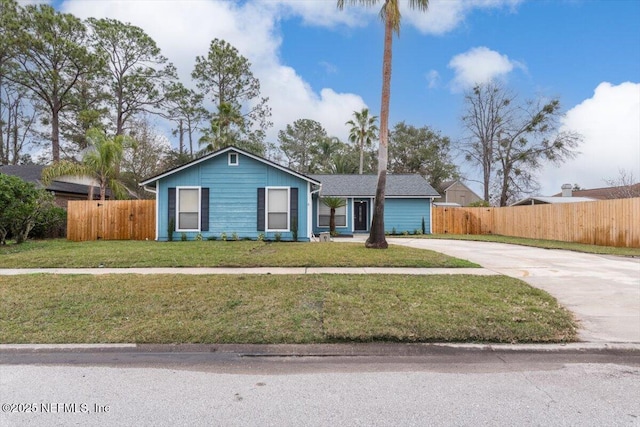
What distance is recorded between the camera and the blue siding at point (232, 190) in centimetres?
1398

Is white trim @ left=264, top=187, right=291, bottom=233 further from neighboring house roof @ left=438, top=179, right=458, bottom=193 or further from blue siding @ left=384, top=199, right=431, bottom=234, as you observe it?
neighboring house roof @ left=438, top=179, right=458, bottom=193

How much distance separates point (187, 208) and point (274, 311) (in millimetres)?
10452

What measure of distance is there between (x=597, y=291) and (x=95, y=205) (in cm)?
1723

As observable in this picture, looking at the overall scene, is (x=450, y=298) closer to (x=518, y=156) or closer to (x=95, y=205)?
(x=95, y=205)

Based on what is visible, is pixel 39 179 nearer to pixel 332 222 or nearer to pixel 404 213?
pixel 332 222

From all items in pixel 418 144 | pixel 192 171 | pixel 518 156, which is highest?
pixel 418 144

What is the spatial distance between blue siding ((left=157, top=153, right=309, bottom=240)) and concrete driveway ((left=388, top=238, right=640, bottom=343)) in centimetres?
775

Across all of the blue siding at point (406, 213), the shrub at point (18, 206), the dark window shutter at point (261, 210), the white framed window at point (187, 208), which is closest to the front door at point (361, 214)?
the blue siding at point (406, 213)

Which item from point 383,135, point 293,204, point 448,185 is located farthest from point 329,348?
point 448,185

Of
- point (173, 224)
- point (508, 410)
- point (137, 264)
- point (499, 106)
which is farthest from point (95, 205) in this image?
point (499, 106)

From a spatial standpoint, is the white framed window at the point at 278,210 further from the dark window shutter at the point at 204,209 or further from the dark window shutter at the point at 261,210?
the dark window shutter at the point at 204,209

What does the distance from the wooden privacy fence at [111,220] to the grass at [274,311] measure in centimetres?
895

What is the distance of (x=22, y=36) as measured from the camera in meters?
21.5

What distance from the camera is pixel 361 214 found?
69.9ft
